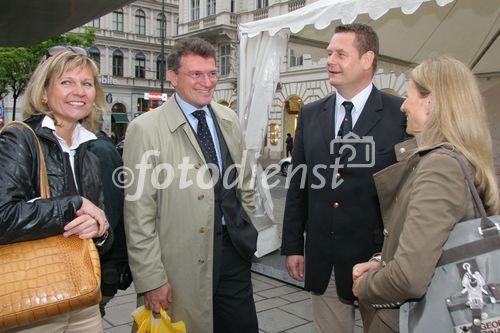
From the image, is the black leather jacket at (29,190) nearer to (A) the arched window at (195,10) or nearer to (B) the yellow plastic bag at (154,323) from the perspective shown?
(B) the yellow plastic bag at (154,323)

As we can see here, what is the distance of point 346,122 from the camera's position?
2732mm

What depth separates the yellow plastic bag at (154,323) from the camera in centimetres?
234

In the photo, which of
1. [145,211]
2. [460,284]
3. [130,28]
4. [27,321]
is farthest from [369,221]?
[130,28]

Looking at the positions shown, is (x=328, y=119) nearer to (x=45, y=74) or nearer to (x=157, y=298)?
(x=157, y=298)

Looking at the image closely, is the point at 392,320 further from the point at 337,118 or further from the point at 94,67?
the point at 94,67

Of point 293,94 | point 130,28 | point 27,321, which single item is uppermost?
point 130,28

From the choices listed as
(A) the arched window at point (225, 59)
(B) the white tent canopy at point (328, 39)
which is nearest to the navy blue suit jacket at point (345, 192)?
(B) the white tent canopy at point (328, 39)

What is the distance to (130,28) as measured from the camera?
48344 mm

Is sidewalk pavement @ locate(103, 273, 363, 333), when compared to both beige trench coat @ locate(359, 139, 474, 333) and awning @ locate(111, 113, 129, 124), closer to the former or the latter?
beige trench coat @ locate(359, 139, 474, 333)

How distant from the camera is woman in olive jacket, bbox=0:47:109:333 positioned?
5.86 ft

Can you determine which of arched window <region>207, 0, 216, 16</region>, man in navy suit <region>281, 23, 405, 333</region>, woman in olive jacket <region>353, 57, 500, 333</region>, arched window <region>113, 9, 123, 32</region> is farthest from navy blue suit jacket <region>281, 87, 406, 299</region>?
arched window <region>113, 9, 123, 32</region>

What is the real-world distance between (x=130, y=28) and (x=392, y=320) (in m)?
51.0

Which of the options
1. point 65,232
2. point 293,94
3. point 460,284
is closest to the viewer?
point 460,284

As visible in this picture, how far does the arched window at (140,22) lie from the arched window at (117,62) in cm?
338
